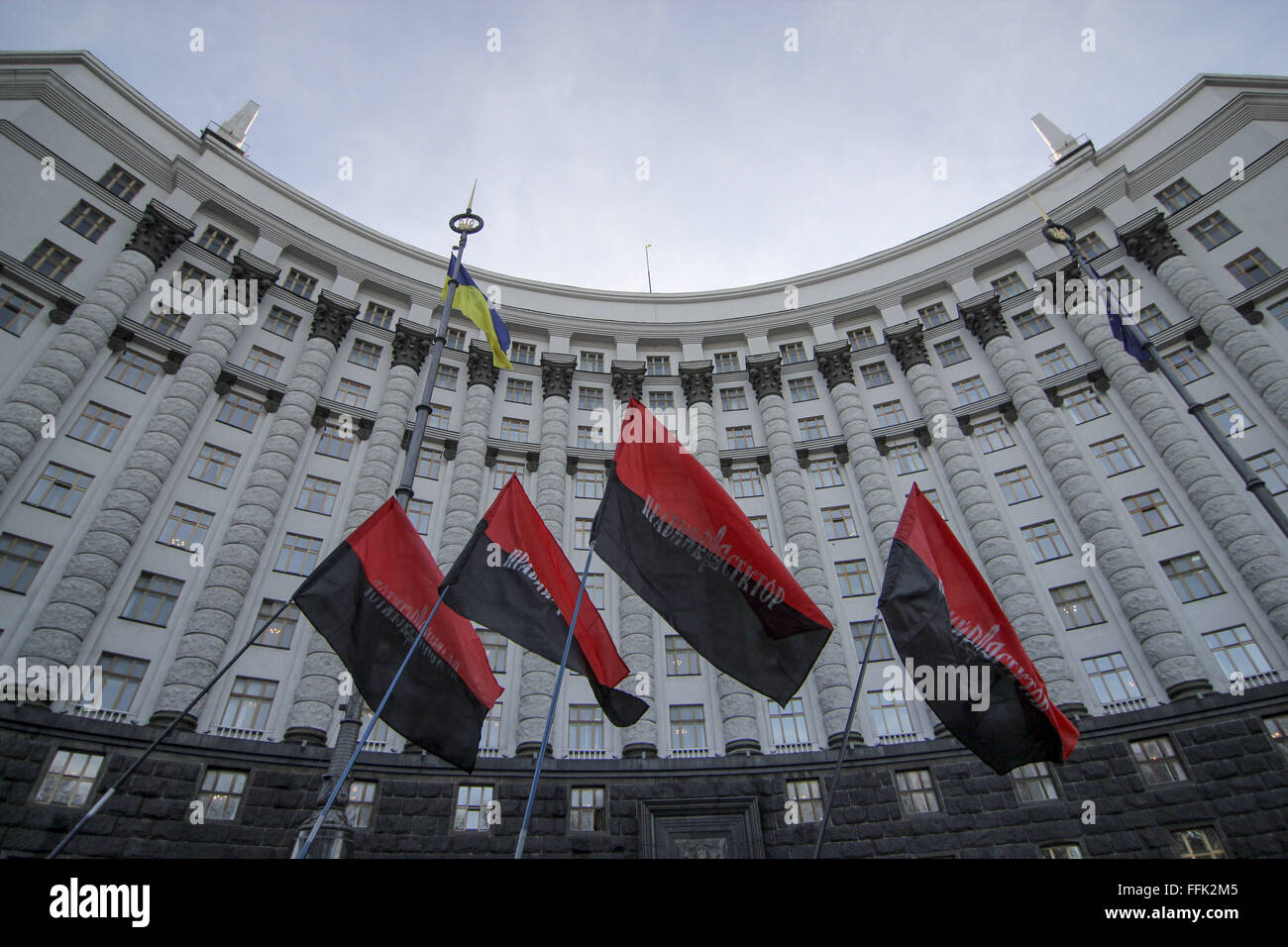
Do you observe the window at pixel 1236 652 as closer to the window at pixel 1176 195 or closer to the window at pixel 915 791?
the window at pixel 915 791

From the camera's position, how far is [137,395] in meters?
29.6

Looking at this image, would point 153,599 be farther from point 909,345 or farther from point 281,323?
point 909,345

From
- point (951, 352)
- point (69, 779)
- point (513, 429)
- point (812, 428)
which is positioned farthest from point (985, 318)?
point (69, 779)

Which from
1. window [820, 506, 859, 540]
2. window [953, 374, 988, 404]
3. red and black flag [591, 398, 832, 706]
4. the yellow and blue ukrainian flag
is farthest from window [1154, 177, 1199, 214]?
red and black flag [591, 398, 832, 706]

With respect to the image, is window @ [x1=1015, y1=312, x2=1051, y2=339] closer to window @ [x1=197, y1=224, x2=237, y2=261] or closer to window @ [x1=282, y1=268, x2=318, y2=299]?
window @ [x1=282, y1=268, x2=318, y2=299]

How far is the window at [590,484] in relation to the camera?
118 ft

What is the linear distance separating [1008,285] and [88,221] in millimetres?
49115

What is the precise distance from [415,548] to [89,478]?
2127 cm

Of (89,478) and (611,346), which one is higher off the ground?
(611,346)

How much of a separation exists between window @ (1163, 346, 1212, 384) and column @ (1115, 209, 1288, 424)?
39.3 inches

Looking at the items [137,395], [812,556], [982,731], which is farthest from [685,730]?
[137,395]

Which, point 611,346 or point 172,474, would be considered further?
point 611,346
